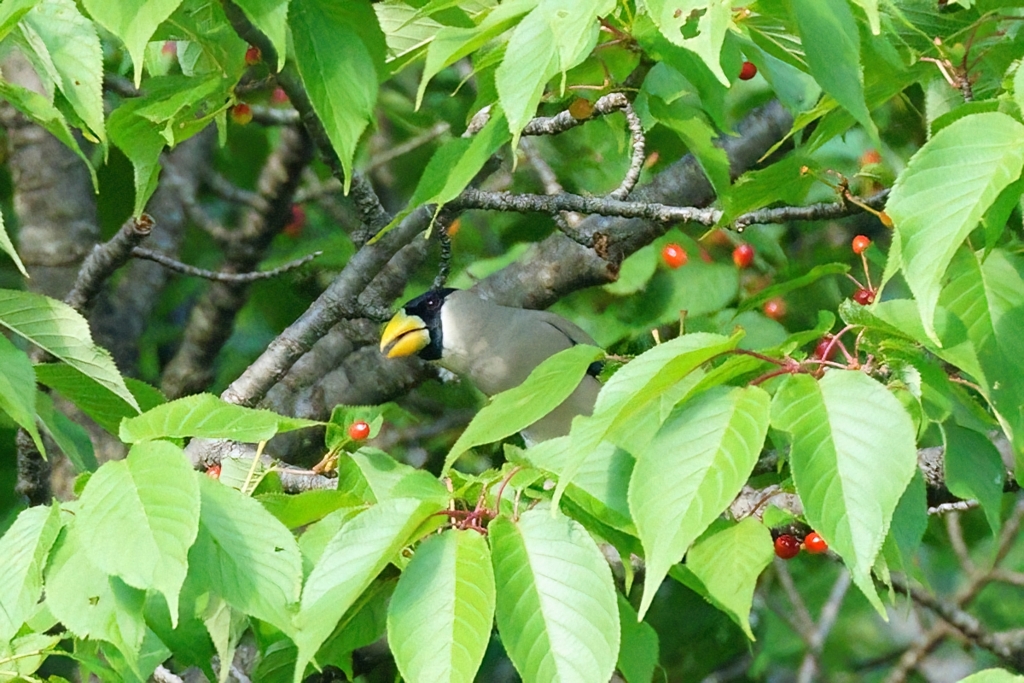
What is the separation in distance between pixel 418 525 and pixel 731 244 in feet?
9.09

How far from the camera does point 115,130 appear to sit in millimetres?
2531

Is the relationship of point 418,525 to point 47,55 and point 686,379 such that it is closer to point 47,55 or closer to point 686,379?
point 686,379

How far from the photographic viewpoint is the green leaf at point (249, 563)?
5.25 feet

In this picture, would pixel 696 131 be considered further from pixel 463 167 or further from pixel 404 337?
pixel 404 337

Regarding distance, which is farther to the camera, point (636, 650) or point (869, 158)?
point (869, 158)

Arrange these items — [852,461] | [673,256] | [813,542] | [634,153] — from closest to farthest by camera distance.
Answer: [852,461] → [813,542] → [634,153] → [673,256]

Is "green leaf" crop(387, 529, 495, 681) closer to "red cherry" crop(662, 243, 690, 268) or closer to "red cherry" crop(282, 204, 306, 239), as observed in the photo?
"red cherry" crop(662, 243, 690, 268)

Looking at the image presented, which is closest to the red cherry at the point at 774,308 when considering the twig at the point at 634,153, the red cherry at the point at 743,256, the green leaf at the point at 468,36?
the red cherry at the point at 743,256

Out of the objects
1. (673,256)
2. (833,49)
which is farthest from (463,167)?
(673,256)

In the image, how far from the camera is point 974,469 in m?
1.82

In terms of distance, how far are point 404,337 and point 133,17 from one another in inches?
93.6

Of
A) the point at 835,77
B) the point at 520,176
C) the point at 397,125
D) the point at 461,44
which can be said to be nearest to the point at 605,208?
the point at 461,44

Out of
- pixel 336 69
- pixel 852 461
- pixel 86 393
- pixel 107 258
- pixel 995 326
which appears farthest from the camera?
pixel 107 258

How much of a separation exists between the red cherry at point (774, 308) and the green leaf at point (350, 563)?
2605mm
